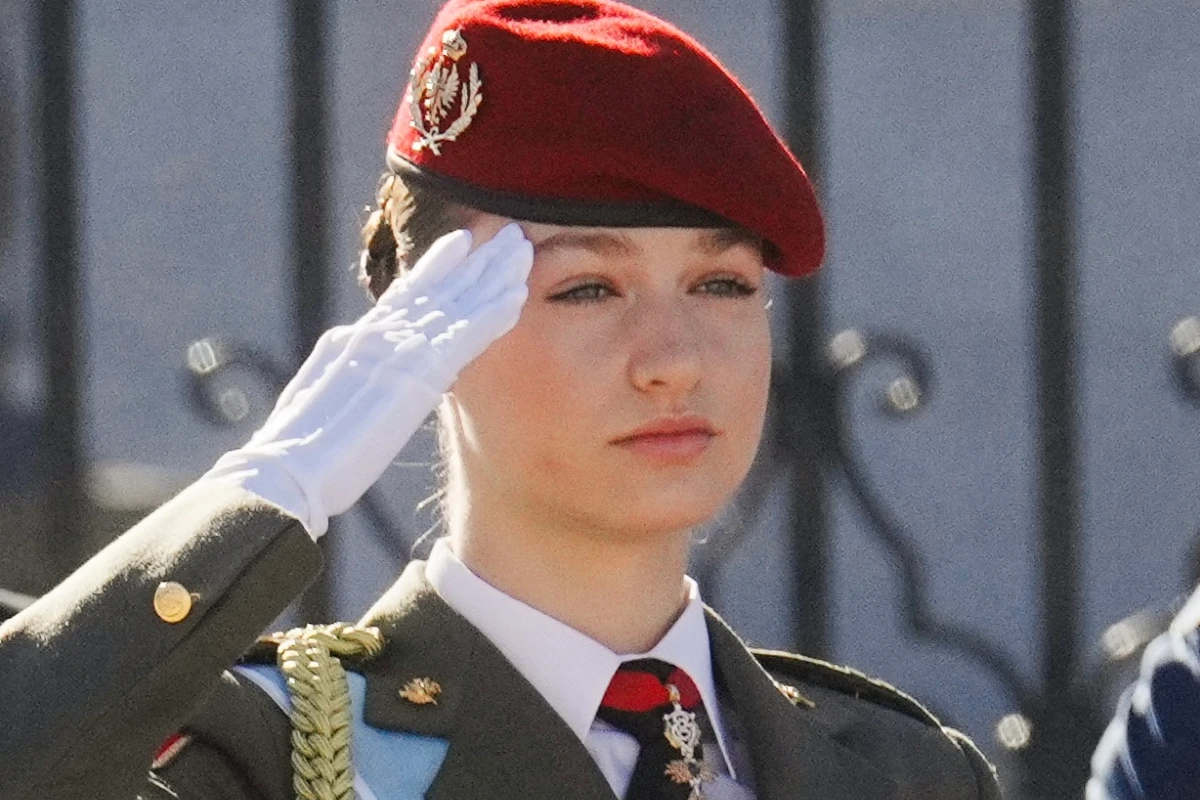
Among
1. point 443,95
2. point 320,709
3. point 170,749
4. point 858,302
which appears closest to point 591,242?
point 443,95

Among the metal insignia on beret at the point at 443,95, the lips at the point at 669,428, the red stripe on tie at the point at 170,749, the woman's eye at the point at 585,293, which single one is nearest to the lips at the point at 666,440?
the lips at the point at 669,428

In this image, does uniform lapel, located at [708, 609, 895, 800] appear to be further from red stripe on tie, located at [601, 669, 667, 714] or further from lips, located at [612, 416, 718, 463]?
lips, located at [612, 416, 718, 463]

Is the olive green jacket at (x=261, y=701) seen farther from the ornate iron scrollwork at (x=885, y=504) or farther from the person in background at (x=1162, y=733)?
the ornate iron scrollwork at (x=885, y=504)

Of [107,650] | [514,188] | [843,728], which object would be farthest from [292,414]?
[843,728]

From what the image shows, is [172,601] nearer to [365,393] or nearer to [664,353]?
[365,393]

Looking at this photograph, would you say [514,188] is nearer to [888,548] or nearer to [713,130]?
[713,130]

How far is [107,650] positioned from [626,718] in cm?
64

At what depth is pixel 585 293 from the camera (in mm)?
2760

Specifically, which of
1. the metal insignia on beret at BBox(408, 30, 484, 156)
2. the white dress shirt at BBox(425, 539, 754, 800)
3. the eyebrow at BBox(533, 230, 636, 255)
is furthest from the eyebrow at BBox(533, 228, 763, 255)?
the white dress shirt at BBox(425, 539, 754, 800)

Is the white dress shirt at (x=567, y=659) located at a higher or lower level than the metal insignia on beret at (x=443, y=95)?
lower

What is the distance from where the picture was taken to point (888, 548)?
4.32 metres

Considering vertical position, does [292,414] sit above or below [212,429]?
above

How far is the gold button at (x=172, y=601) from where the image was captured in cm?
231

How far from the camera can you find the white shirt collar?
276 centimetres
